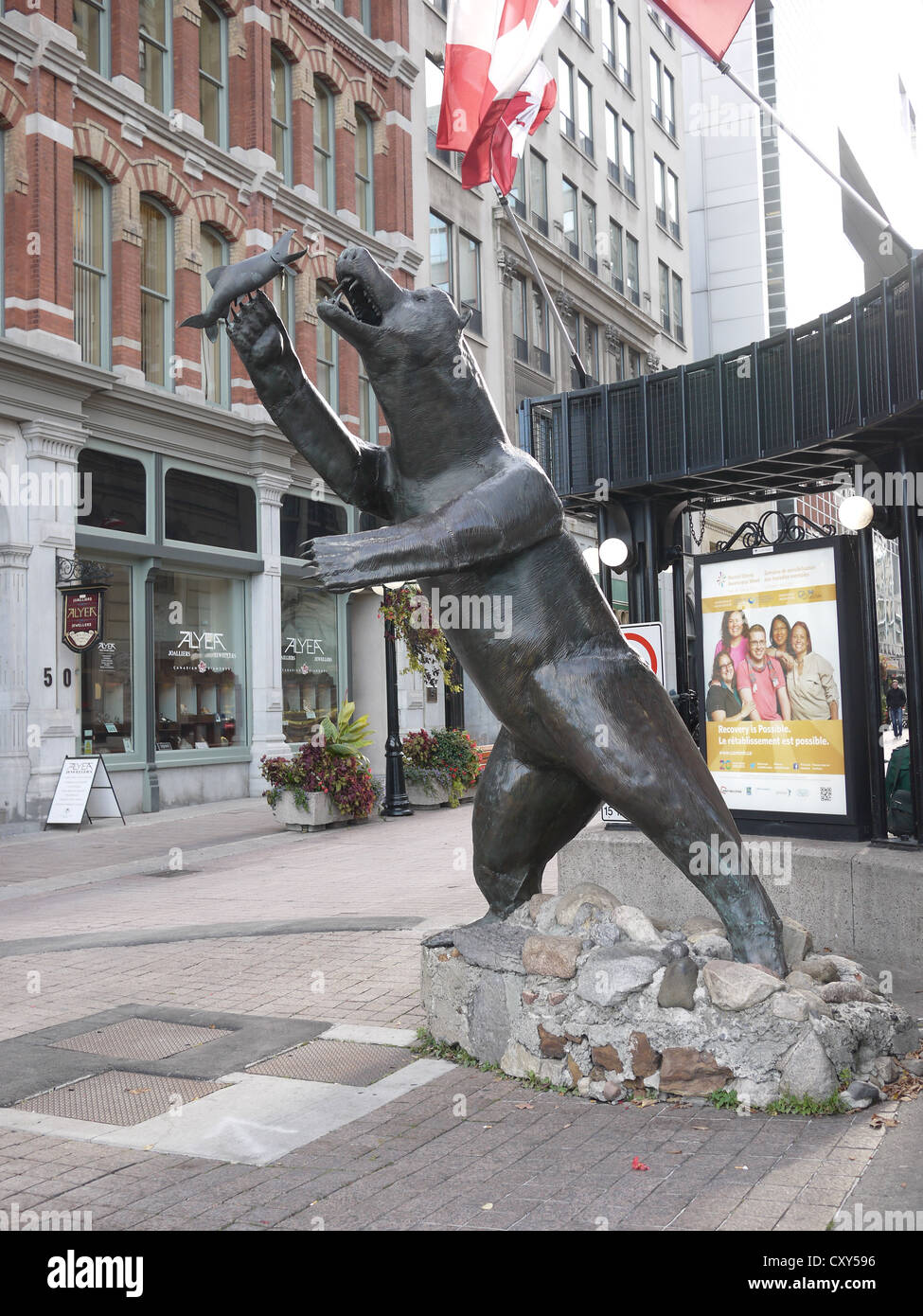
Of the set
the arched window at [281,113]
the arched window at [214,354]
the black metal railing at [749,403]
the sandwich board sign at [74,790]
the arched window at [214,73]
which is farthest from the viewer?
the arched window at [281,113]

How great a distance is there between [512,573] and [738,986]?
172cm


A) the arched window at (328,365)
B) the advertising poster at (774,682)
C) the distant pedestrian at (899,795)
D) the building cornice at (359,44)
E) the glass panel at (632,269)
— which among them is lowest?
the distant pedestrian at (899,795)

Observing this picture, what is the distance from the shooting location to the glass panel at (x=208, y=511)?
18.9m

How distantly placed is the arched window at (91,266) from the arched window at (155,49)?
2.20 meters

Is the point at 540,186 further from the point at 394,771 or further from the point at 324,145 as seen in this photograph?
the point at 394,771

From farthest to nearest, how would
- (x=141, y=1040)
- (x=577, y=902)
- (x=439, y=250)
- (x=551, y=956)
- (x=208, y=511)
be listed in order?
(x=439, y=250) → (x=208, y=511) → (x=141, y=1040) → (x=577, y=902) → (x=551, y=956)

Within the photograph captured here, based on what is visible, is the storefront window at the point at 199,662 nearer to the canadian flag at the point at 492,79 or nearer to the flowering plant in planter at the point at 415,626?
the flowering plant in planter at the point at 415,626

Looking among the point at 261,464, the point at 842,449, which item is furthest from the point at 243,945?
the point at 261,464

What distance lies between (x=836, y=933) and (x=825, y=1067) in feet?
8.22

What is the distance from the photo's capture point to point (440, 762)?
18250 millimetres

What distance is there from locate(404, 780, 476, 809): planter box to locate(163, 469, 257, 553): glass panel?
18.4ft

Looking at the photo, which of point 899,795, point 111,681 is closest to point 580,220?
point 111,681

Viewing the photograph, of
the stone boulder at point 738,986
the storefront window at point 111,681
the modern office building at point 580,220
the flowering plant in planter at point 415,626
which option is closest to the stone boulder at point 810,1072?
the stone boulder at point 738,986

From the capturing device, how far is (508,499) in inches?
157
